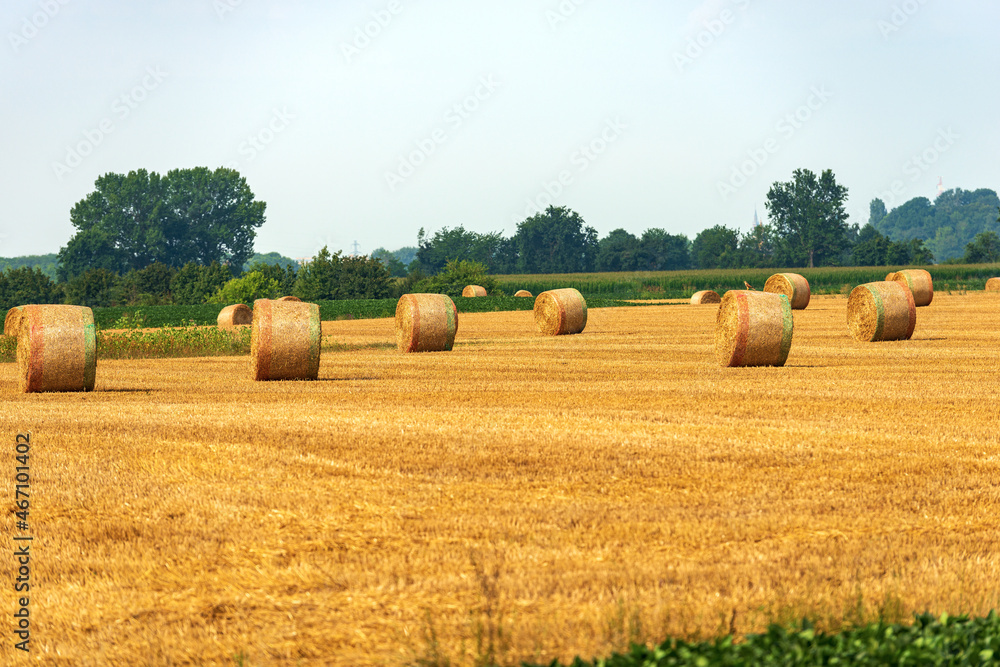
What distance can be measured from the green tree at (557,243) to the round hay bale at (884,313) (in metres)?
97.0

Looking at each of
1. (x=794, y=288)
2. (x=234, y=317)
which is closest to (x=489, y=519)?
(x=234, y=317)

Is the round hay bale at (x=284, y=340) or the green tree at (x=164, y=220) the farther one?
the green tree at (x=164, y=220)

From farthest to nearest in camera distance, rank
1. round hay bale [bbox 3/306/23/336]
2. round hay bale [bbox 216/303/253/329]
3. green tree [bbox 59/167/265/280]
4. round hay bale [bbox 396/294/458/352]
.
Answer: green tree [bbox 59/167/265/280] < round hay bale [bbox 216/303/253/329] < round hay bale [bbox 3/306/23/336] < round hay bale [bbox 396/294/458/352]

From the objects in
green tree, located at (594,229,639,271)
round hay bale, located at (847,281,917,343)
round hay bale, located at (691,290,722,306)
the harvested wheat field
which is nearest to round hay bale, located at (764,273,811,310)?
round hay bale, located at (691,290,722,306)

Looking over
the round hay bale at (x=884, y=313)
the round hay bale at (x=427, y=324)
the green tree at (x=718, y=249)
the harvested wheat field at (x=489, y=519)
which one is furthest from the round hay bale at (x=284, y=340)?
the green tree at (x=718, y=249)

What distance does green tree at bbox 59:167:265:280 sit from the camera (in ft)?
386

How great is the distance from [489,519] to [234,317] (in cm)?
3307

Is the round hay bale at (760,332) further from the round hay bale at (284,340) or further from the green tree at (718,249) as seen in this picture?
Answer: the green tree at (718,249)

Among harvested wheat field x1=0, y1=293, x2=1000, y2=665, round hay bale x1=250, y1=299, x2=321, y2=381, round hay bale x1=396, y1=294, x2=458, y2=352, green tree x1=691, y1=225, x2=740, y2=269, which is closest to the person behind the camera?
harvested wheat field x1=0, y1=293, x2=1000, y2=665

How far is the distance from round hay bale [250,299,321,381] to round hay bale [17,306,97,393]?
8.88 ft

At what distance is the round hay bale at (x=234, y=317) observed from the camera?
38.1m

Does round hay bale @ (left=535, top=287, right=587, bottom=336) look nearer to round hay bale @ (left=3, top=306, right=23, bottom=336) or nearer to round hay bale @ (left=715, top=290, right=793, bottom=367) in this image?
round hay bale @ (left=715, top=290, right=793, bottom=367)

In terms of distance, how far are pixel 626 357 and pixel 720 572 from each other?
15729 mm

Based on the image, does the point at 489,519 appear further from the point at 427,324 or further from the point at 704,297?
the point at 704,297
